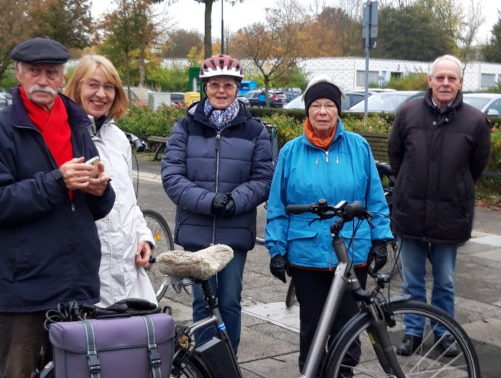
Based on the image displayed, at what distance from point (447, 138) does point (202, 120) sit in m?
1.74

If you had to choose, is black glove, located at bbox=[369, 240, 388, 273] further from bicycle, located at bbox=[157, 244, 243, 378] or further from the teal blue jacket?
bicycle, located at bbox=[157, 244, 243, 378]

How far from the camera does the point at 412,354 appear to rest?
14.3ft

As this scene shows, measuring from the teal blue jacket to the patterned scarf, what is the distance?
0.39m

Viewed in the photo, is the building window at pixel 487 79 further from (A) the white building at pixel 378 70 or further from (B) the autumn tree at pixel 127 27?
(B) the autumn tree at pixel 127 27

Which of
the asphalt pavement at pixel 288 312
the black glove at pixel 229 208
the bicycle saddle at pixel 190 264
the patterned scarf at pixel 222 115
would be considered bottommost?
the asphalt pavement at pixel 288 312

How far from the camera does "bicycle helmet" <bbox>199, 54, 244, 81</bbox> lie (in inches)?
175

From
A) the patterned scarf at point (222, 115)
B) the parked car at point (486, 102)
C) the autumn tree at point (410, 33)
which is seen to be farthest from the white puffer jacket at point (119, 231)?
the autumn tree at point (410, 33)

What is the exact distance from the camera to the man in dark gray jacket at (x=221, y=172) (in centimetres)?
446

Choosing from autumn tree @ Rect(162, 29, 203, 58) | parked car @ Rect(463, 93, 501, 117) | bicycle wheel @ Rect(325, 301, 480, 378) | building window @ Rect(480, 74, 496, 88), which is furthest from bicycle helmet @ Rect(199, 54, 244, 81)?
autumn tree @ Rect(162, 29, 203, 58)

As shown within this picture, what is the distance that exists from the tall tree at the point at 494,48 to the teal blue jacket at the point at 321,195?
60.6 m

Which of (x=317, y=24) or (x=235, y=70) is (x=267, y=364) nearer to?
(x=235, y=70)

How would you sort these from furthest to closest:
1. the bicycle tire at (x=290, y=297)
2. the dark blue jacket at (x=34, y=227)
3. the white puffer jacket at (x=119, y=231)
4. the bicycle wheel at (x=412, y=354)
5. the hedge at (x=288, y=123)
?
the hedge at (x=288, y=123) → the bicycle tire at (x=290, y=297) → the white puffer jacket at (x=119, y=231) → the bicycle wheel at (x=412, y=354) → the dark blue jacket at (x=34, y=227)

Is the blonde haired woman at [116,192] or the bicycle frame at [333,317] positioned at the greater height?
the blonde haired woman at [116,192]

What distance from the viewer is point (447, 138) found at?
523 centimetres
